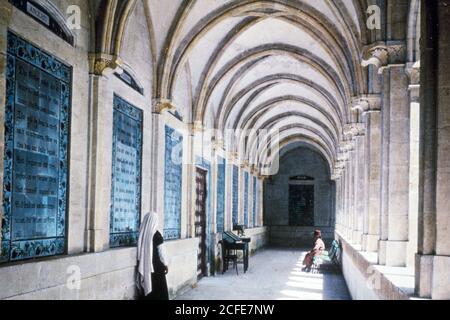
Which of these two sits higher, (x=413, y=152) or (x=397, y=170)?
(x=413, y=152)

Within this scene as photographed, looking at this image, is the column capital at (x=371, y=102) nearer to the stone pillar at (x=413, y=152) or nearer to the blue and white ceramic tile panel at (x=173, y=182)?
the stone pillar at (x=413, y=152)

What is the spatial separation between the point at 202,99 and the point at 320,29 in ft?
10.3

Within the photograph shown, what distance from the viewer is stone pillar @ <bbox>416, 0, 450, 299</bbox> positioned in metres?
3.93

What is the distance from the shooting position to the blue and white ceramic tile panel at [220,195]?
15.0 meters

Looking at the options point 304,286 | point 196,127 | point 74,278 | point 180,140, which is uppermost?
point 196,127

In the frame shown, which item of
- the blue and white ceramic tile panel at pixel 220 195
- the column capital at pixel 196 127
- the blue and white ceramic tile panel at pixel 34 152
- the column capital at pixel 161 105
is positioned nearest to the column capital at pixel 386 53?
the blue and white ceramic tile panel at pixel 34 152

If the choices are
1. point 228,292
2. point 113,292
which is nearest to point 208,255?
point 228,292

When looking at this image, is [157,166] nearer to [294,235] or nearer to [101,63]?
[101,63]

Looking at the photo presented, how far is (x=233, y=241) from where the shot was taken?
46.3ft

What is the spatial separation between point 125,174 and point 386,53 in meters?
3.99

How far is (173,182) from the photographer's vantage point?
10.5 meters

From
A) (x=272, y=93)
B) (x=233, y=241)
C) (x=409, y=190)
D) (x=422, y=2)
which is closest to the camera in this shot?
(x=422, y=2)

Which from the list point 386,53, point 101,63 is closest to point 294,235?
point 386,53

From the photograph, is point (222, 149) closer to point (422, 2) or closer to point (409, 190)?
point (409, 190)
